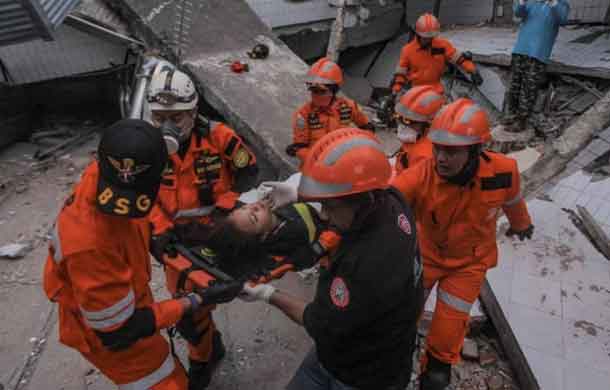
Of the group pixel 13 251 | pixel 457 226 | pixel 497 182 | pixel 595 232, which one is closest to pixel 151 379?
pixel 457 226

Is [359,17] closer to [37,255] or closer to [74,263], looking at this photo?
[37,255]

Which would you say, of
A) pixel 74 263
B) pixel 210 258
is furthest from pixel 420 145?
pixel 74 263

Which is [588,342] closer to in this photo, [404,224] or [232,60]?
[404,224]

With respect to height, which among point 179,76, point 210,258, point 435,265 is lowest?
point 435,265

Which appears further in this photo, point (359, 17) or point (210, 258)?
point (359, 17)

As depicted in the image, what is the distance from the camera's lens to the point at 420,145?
3189 millimetres

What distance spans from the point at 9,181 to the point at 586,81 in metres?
7.55

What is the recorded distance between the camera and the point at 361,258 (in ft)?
4.94

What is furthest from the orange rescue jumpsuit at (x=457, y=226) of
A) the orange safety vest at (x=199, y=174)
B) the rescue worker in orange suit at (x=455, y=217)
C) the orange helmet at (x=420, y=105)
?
the orange safety vest at (x=199, y=174)

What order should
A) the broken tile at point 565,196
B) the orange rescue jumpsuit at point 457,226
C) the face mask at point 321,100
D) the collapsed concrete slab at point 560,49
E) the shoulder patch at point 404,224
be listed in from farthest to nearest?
the collapsed concrete slab at point 560,49 < the face mask at point 321,100 < the broken tile at point 565,196 < the orange rescue jumpsuit at point 457,226 < the shoulder patch at point 404,224

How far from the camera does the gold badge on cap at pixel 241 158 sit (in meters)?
2.90

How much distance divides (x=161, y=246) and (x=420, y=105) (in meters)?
2.00

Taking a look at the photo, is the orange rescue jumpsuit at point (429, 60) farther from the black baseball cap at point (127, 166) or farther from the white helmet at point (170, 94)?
the black baseball cap at point (127, 166)

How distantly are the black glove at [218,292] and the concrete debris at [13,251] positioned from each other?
297 centimetres
